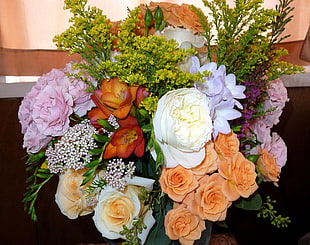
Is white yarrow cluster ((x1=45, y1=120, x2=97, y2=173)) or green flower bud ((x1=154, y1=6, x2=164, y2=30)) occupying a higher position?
green flower bud ((x1=154, y1=6, x2=164, y2=30))

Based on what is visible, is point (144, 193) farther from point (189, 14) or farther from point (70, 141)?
point (189, 14)

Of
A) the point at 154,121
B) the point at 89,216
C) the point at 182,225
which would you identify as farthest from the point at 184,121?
the point at 89,216

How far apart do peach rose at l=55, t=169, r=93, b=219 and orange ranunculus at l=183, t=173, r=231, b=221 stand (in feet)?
0.59

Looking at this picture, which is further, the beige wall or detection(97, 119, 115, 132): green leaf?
the beige wall

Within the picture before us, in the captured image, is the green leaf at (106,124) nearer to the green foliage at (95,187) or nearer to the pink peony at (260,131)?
the green foliage at (95,187)

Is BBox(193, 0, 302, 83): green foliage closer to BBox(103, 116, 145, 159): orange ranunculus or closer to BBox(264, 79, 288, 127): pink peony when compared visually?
BBox(264, 79, 288, 127): pink peony

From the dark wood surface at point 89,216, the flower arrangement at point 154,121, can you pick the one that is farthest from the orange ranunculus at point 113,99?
the dark wood surface at point 89,216

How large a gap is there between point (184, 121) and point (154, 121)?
0.15ft

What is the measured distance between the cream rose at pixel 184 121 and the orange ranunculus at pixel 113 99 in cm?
5

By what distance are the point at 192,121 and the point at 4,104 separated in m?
0.89

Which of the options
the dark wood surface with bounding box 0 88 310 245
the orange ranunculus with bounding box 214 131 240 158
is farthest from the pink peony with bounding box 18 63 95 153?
the dark wood surface with bounding box 0 88 310 245

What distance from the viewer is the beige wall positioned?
4.20ft

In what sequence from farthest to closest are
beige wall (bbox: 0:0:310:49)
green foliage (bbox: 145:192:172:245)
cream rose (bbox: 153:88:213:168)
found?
beige wall (bbox: 0:0:310:49), green foliage (bbox: 145:192:172:245), cream rose (bbox: 153:88:213:168)

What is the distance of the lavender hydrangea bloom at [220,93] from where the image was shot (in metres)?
0.58
